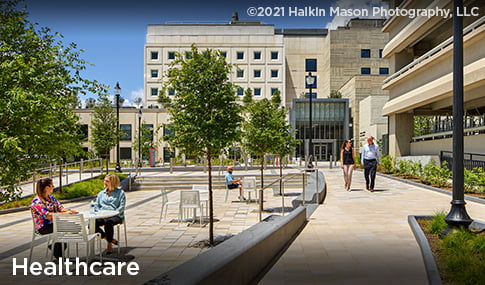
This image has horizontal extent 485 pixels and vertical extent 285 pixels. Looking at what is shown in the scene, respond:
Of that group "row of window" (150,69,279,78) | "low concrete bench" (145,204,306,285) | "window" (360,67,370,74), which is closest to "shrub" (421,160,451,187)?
"low concrete bench" (145,204,306,285)

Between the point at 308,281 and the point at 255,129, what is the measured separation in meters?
9.72

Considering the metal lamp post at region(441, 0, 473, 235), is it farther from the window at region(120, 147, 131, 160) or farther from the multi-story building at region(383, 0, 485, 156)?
the window at region(120, 147, 131, 160)

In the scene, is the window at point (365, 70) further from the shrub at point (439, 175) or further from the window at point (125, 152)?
the shrub at point (439, 175)

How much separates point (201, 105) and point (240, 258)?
5.35m

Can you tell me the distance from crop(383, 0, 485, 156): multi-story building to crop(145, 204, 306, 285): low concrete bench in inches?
502

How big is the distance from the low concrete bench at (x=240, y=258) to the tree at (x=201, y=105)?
2.76 m

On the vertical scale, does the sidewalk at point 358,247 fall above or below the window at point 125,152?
below

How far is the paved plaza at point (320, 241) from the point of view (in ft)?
19.0

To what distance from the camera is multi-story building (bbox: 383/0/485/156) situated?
56.7ft

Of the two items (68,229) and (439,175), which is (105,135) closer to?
(439,175)

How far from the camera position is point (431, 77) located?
2183 cm

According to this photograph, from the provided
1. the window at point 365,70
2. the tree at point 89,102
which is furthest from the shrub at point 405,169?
the window at point 365,70

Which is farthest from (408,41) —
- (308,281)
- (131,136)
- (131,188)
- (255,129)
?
(131,136)

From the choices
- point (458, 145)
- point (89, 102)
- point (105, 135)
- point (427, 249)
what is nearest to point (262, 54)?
point (89, 102)
